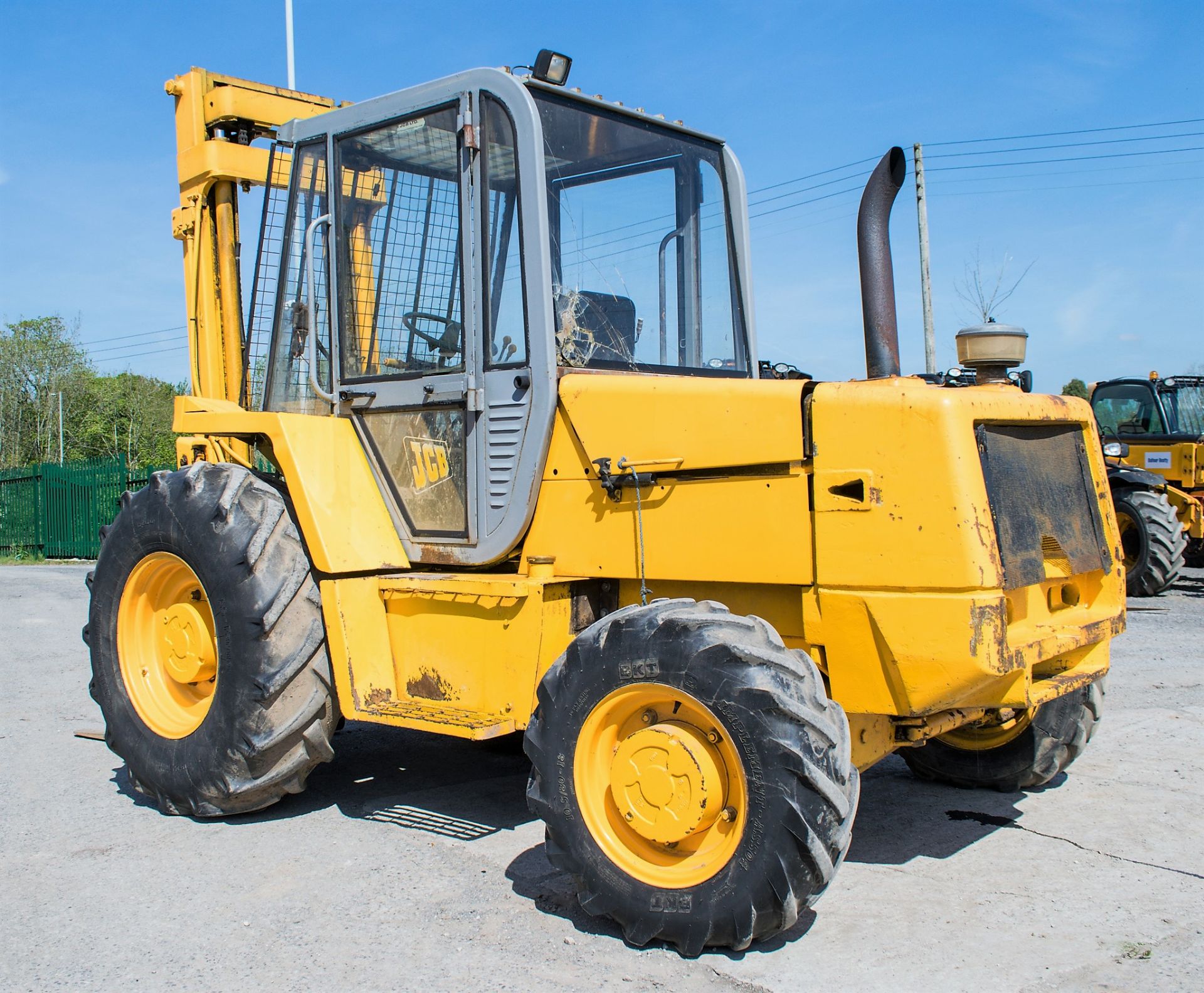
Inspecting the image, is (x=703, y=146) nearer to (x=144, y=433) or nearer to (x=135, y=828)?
(x=135, y=828)

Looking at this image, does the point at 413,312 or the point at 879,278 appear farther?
the point at 413,312

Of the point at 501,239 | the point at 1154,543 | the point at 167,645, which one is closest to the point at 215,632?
the point at 167,645

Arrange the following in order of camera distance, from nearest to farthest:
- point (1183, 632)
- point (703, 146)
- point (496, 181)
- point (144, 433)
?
point (496, 181) < point (703, 146) < point (1183, 632) < point (144, 433)

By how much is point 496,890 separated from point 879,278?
266 centimetres

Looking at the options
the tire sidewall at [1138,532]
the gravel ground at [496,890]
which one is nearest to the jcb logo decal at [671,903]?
the gravel ground at [496,890]

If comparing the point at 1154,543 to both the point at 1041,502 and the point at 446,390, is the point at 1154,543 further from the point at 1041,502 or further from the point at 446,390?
the point at 446,390

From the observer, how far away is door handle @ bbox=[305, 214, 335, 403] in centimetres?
515

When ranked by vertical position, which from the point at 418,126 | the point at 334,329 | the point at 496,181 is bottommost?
the point at 334,329

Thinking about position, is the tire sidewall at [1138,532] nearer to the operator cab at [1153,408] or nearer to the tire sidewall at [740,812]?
the operator cab at [1153,408]

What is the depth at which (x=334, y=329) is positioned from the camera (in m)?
5.11

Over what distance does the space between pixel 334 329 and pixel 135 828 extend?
235 cm

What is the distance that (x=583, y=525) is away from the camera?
439 centimetres

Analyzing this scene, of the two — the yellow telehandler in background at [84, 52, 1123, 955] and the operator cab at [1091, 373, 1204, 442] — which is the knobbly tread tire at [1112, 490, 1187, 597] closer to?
the operator cab at [1091, 373, 1204, 442]

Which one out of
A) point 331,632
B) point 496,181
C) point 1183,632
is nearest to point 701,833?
point 331,632
